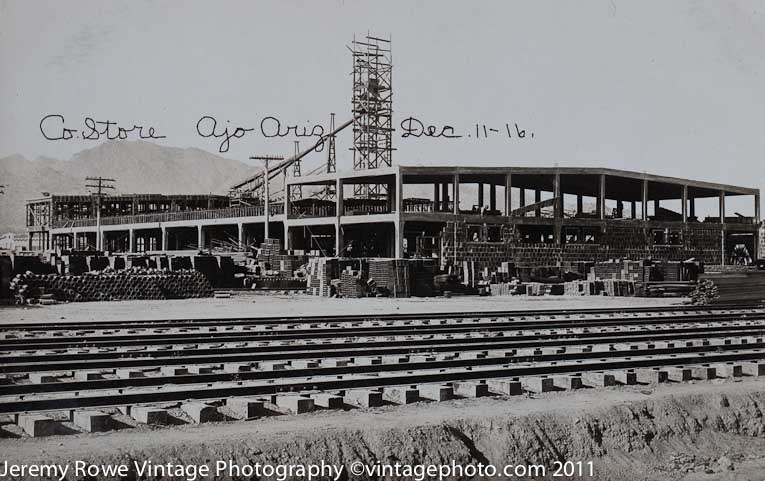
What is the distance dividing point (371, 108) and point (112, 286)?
41.0 m

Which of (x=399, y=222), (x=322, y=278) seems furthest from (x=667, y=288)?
(x=399, y=222)

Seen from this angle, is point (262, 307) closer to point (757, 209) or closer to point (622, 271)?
point (622, 271)

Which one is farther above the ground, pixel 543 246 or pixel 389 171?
pixel 389 171

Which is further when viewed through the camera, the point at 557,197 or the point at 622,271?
the point at 557,197

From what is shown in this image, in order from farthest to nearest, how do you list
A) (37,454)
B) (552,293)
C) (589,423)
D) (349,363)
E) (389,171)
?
(389,171), (552,293), (349,363), (589,423), (37,454)

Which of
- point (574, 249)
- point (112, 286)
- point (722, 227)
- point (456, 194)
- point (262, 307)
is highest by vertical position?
point (456, 194)

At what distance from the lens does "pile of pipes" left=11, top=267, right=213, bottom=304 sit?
97.1 feet

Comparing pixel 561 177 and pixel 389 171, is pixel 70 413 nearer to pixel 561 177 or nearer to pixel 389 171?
pixel 389 171

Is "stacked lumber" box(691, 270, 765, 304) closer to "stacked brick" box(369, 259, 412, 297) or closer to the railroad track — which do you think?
"stacked brick" box(369, 259, 412, 297)

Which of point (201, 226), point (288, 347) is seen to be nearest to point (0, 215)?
point (201, 226)

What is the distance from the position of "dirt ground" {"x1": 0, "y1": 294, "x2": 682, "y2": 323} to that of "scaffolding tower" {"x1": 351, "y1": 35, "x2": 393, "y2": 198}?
3428 centimetres

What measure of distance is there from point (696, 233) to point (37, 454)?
56.3 meters

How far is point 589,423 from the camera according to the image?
9477mm

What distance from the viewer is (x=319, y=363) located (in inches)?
484
